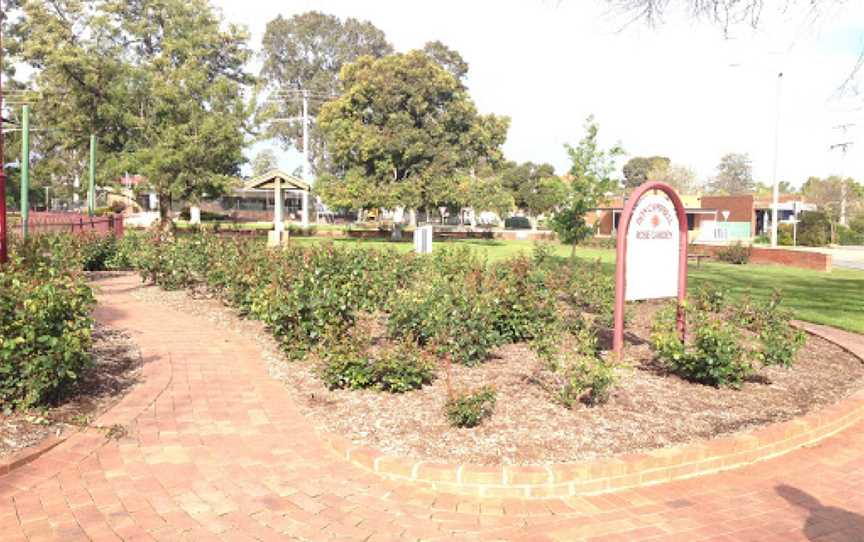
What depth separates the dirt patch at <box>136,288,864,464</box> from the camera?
13.7 ft

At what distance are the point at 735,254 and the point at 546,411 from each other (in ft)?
69.1

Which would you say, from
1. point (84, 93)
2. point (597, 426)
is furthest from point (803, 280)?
point (84, 93)

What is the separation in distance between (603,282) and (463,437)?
5510 millimetres

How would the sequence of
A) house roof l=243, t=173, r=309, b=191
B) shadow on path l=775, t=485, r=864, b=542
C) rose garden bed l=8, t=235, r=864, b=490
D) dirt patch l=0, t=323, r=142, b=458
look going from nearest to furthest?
shadow on path l=775, t=485, r=864, b=542
dirt patch l=0, t=323, r=142, b=458
rose garden bed l=8, t=235, r=864, b=490
house roof l=243, t=173, r=309, b=191

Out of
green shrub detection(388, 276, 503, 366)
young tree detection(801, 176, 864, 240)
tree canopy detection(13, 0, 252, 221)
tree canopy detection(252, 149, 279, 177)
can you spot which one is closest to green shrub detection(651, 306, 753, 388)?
green shrub detection(388, 276, 503, 366)

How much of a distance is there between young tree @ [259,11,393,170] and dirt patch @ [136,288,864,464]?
184ft

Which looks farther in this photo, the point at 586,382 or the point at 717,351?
the point at 717,351

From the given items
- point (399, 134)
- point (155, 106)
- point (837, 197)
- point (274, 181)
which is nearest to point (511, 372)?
point (274, 181)

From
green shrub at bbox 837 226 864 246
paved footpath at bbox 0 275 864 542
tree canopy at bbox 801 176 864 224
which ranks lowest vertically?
paved footpath at bbox 0 275 864 542

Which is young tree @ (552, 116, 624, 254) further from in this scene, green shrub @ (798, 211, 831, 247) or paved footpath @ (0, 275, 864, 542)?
green shrub @ (798, 211, 831, 247)

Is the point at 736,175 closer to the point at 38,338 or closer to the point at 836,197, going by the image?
the point at 836,197

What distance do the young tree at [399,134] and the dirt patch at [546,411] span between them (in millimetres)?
26767

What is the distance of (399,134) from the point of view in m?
33.3

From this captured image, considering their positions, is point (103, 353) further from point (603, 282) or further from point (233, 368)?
point (603, 282)
